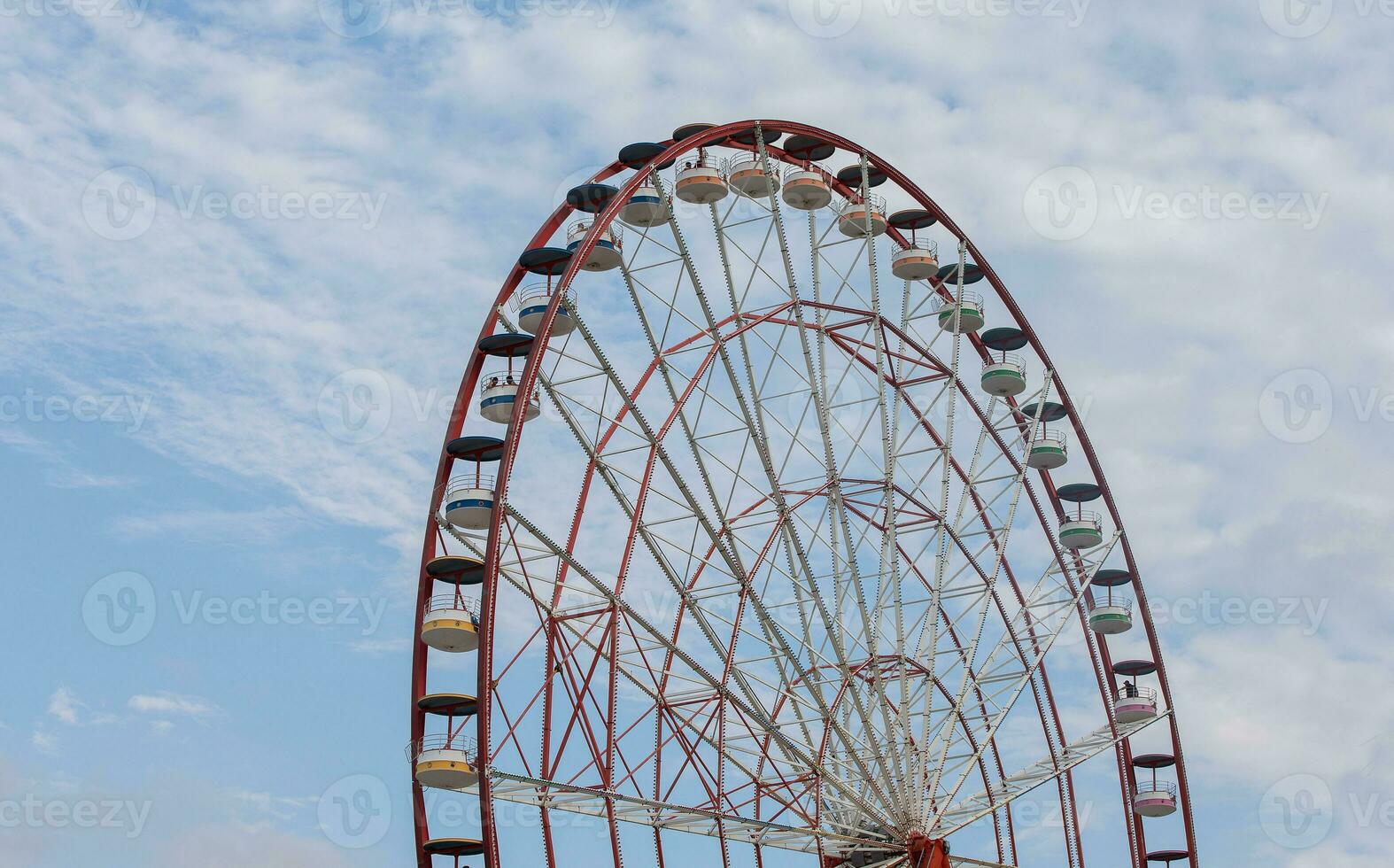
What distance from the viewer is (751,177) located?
43.8 m

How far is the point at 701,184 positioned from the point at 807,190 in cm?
388

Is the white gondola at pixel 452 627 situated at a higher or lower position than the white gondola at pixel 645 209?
lower

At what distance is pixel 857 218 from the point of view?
47.7m

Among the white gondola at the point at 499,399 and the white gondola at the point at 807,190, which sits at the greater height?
the white gondola at the point at 807,190

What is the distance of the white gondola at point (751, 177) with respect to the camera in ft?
143

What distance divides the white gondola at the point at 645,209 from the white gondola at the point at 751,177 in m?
3.33

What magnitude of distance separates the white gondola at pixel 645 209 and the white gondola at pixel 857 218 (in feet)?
26.2

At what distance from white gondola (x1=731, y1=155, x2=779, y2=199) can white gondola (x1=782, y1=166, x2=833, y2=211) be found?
96 centimetres

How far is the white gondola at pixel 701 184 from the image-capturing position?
1652 inches

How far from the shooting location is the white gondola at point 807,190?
4469 cm

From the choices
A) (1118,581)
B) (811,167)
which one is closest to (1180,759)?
(1118,581)

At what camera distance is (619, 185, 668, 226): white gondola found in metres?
40.8

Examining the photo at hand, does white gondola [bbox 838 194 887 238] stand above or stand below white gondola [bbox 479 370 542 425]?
above

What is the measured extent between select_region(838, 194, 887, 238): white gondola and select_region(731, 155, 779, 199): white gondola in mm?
4227
